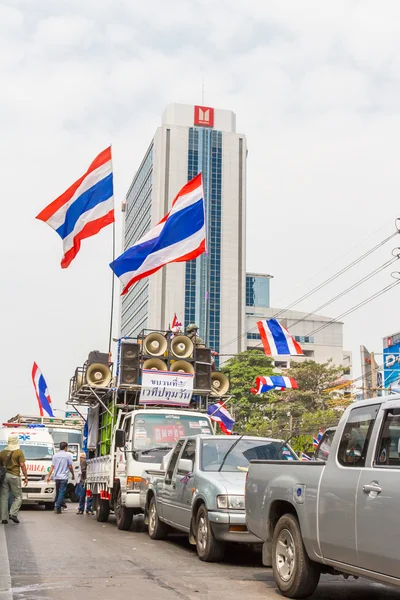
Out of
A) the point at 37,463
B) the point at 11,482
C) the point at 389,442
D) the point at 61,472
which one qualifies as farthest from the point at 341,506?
the point at 37,463

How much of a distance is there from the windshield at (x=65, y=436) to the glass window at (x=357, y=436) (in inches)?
1002

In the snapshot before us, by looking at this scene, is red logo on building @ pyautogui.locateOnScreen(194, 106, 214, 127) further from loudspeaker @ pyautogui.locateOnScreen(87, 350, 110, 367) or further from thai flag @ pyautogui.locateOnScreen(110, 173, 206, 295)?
loudspeaker @ pyautogui.locateOnScreen(87, 350, 110, 367)

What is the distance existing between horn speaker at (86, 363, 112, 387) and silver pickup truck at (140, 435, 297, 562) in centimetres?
419

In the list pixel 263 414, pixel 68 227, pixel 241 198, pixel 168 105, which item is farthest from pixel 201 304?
pixel 68 227

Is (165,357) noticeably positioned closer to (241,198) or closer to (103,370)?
(103,370)

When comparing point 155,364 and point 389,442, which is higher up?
point 155,364

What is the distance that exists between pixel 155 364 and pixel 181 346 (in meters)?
0.94

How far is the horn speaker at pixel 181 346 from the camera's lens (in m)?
16.8

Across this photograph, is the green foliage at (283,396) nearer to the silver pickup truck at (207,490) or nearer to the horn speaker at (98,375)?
the horn speaker at (98,375)

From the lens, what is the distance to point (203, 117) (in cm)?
12519

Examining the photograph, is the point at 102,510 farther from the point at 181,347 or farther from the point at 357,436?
the point at 357,436

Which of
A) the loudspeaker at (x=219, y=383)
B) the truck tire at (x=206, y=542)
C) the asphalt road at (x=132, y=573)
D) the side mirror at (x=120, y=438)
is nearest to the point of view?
the asphalt road at (x=132, y=573)

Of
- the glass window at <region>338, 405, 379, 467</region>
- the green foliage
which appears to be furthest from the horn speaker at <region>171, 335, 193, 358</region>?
the green foliage

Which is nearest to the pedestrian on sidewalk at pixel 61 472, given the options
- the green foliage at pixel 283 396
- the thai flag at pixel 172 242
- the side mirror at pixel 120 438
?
the thai flag at pixel 172 242
